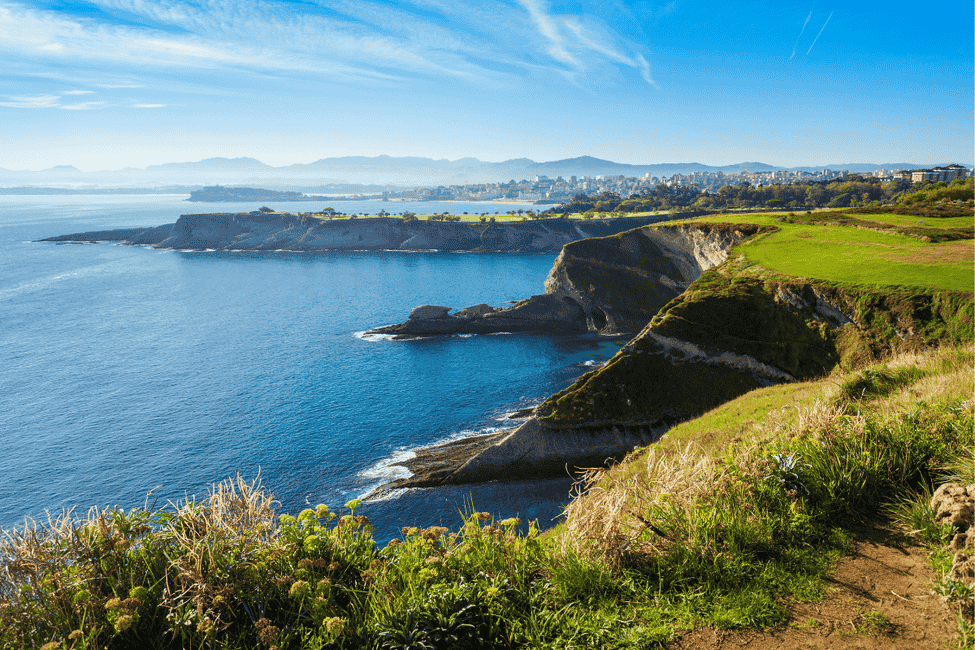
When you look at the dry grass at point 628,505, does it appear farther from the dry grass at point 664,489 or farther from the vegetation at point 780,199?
the vegetation at point 780,199

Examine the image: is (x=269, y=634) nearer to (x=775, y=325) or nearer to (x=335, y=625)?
(x=335, y=625)

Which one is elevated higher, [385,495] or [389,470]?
[389,470]

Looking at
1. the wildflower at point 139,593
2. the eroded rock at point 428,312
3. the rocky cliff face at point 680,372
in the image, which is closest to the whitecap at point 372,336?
the eroded rock at point 428,312

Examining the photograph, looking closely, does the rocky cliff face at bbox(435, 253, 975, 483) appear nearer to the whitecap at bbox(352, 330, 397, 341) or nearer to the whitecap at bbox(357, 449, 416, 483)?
the whitecap at bbox(357, 449, 416, 483)

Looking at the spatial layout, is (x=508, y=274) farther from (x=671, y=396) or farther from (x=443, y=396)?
(x=671, y=396)

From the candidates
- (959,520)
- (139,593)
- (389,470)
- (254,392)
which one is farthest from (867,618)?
(254,392)

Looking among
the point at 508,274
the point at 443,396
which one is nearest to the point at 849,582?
the point at 443,396
